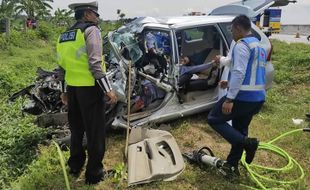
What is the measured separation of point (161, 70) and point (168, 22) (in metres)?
0.81

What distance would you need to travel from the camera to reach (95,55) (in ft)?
11.7

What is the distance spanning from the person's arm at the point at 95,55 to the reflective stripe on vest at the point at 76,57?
0.08m

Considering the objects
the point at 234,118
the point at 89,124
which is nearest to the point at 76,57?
the point at 89,124

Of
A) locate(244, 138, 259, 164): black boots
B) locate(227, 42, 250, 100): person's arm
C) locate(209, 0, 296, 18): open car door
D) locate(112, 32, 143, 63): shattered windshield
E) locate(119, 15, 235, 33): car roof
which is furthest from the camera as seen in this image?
locate(209, 0, 296, 18): open car door

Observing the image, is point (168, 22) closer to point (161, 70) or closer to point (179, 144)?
point (161, 70)

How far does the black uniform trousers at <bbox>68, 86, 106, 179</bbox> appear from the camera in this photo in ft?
12.4

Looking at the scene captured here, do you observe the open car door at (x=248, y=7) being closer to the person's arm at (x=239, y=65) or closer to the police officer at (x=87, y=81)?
the person's arm at (x=239, y=65)

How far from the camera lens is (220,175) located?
4301 millimetres

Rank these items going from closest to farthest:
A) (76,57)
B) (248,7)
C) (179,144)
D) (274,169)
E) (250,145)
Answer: (76,57), (250,145), (274,169), (179,144), (248,7)

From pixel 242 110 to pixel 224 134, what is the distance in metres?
0.34

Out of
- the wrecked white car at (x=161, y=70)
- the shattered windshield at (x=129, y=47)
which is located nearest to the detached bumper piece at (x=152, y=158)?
the wrecked white car at (x=161, y=70)

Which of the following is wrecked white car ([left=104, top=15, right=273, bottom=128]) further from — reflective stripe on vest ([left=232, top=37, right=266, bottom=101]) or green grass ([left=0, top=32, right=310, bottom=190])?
reflective stripe on vest ([left=232, top=37, right=266, bottom=101])

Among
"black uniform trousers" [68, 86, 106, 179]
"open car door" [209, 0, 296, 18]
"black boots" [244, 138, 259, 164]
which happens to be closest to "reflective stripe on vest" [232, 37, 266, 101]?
"black boots" [244, 138, 259, 164]

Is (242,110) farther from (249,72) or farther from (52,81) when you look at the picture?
(52,81)
